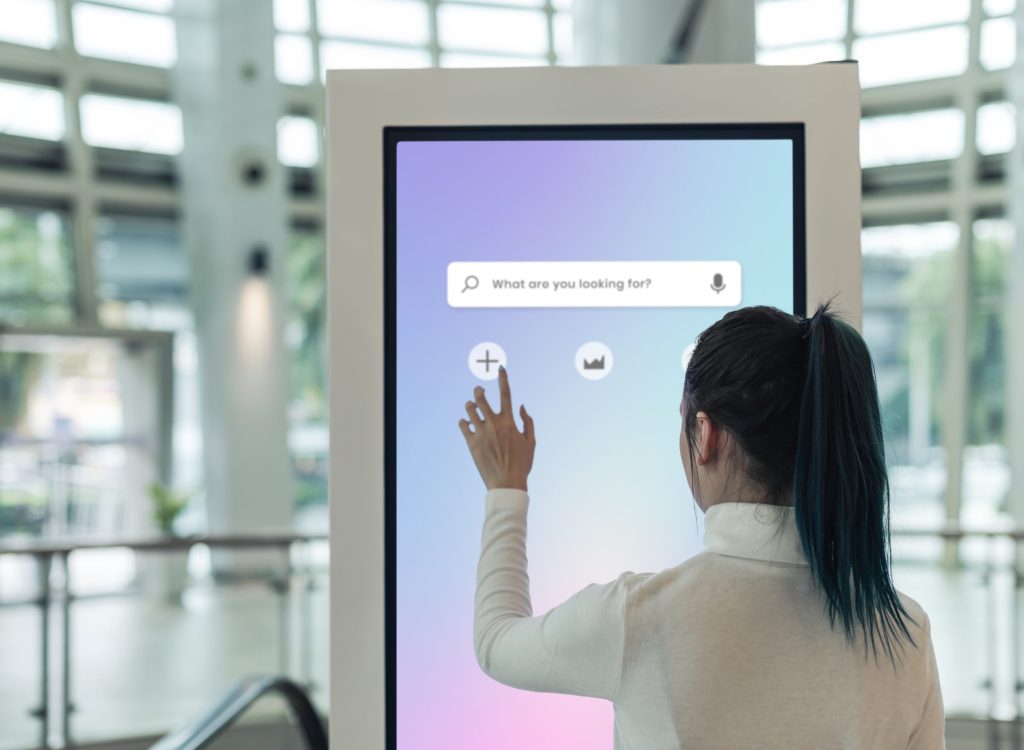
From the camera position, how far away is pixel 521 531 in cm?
129

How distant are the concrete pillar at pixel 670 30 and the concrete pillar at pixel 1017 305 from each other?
20.5 ft

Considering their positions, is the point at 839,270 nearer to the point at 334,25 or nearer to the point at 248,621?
the point at 248,621

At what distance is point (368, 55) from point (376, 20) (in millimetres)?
376

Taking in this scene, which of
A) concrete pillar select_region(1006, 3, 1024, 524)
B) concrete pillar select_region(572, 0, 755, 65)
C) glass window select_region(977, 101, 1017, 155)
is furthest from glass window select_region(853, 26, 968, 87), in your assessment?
concrete pillar select_region(572, 0, 755, 65)

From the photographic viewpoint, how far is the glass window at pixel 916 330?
10.2 meters

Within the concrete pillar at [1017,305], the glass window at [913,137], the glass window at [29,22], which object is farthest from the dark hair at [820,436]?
the glass window at [913,137]

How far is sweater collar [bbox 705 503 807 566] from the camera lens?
3.50 feet

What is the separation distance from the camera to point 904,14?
392 inches

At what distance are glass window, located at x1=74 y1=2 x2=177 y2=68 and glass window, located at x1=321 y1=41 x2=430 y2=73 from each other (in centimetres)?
153

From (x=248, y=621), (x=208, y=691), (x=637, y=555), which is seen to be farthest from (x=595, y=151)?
(x=248, y=621)

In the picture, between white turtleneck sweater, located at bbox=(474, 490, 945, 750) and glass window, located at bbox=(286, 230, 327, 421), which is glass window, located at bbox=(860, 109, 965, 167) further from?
white turtleneck sweater, located at bbox=(474, 490, 945, 750)

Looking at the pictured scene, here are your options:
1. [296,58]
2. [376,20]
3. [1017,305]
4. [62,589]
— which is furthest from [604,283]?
[376,20]

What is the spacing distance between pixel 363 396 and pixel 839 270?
0.74m

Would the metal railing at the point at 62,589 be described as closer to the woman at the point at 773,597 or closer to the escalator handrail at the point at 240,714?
the escalator handrail at the point at 240,714
